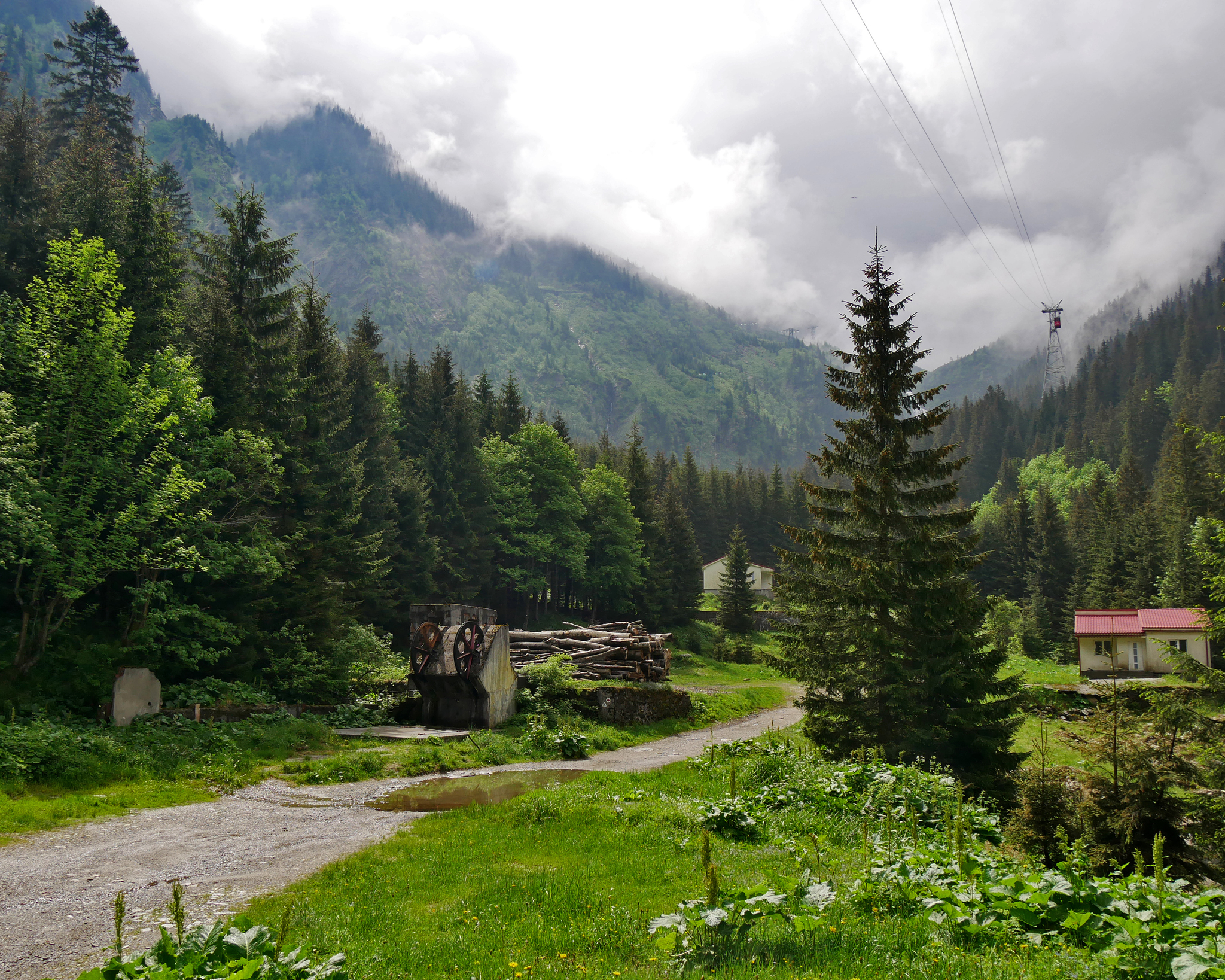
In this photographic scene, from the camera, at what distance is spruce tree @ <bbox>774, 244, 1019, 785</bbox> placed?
14.7 metres

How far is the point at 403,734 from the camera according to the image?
18.6 m

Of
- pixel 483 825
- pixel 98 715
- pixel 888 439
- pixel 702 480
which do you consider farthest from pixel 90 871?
pixel 702 480

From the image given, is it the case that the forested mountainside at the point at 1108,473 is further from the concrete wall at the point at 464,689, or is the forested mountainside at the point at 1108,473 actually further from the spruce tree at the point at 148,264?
the spruce tree at the point at 148,264

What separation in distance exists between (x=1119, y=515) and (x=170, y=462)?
7929cm

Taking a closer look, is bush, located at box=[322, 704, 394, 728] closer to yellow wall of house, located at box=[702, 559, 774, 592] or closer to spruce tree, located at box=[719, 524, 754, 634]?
spruce tree, located at box=[719, 524, 754, 634]

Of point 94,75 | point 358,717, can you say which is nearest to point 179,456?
point 358,717

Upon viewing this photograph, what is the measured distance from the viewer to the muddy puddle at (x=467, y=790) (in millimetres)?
12352

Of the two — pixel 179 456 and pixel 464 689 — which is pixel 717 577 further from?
pixel 179 456

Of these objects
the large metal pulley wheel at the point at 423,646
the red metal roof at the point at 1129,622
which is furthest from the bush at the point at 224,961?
the red metal roof at the point at 1129,622

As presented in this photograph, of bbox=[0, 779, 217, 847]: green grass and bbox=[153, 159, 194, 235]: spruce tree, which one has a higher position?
bbox=[153, 159, 194, 235]: spruce tree

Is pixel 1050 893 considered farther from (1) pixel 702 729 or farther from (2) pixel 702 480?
(2) pixel 702 480

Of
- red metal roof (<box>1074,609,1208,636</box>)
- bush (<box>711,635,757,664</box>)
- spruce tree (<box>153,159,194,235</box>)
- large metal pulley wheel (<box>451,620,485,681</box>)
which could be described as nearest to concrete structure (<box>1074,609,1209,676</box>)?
red metal roof (<box>1074,609,1208,636</box>)

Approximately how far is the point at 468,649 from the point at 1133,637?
4519 cm

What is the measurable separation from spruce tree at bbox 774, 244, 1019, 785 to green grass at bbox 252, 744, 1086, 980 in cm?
560
